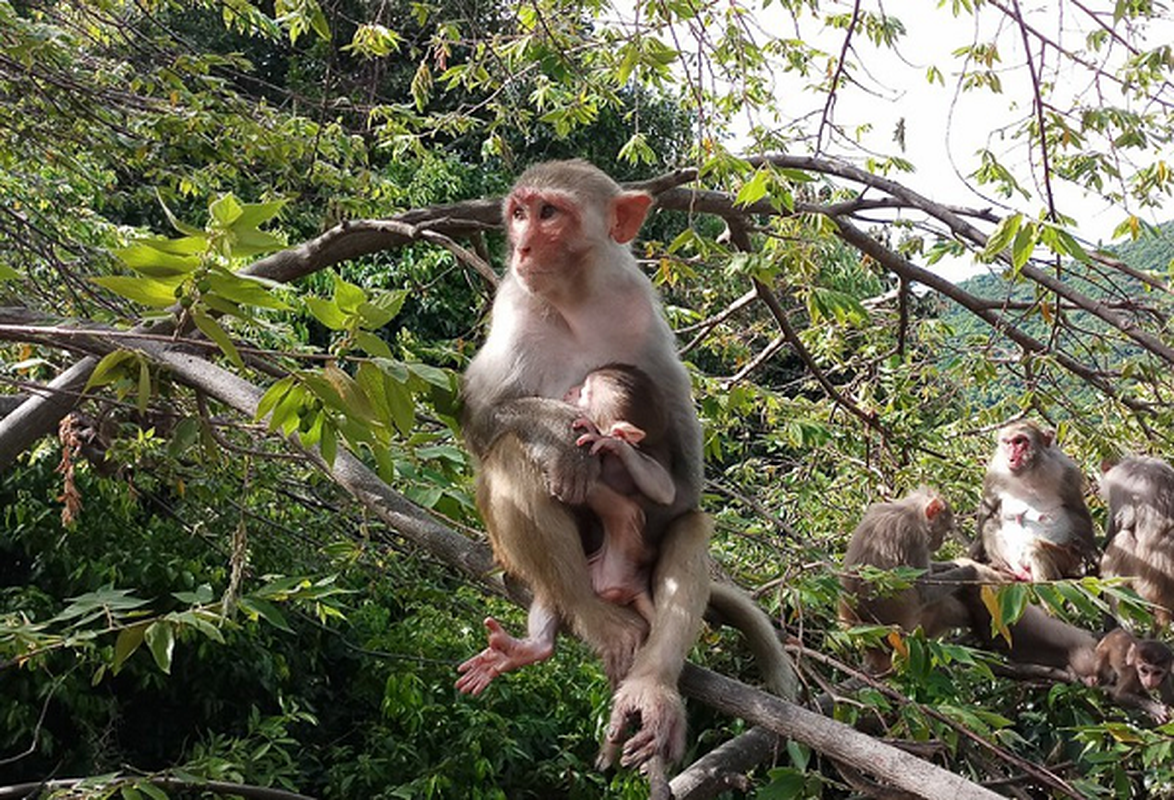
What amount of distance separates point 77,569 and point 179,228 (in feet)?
21.8

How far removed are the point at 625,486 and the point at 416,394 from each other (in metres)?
0.77

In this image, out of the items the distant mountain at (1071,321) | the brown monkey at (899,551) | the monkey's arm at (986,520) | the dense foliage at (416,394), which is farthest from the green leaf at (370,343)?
the monkey's arm at (986,520)

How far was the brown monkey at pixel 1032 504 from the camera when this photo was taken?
7.41m

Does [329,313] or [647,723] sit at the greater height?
[329,313]

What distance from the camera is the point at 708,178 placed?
16.5ft

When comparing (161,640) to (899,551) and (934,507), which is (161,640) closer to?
(899,551)

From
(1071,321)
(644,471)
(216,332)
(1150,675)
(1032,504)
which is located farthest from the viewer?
(1032,504)

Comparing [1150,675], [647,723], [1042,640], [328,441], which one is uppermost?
[328,441]

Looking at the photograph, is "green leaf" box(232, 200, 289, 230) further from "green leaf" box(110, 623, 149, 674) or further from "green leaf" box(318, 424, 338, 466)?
"green leaf" box(110, 623, 149, 674)

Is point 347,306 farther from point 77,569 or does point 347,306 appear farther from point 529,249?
point 77,569

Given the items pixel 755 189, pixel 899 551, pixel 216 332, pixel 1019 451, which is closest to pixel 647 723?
pixel 216 332

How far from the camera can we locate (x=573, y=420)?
11.2 feet

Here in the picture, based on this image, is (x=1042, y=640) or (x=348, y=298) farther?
(x=1042, y=640)

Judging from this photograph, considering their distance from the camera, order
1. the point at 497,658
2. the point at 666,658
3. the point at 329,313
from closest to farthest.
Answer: the point at 329,313, the point at 666,658, the point at 497,658
